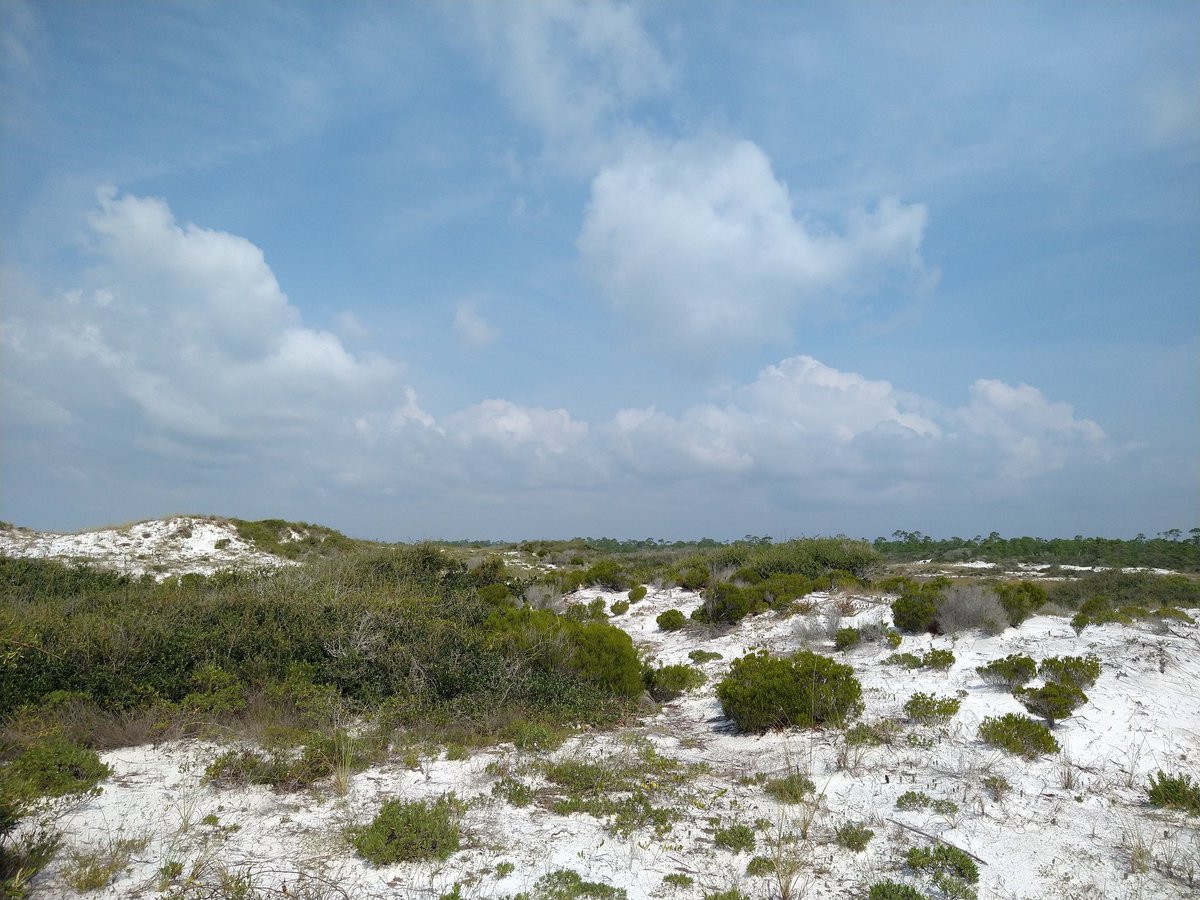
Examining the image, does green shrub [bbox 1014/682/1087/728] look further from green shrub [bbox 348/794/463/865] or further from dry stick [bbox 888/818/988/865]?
green shrub [bbox 348/794/463/865]

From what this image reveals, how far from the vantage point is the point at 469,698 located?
8078 mm

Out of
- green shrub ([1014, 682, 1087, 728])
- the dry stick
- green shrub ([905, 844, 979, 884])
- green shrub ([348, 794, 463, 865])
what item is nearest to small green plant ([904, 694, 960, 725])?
green shrub ([1014, 682, 1087, 728])

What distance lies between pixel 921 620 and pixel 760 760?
217 inches

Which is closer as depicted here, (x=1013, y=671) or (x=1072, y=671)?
(x=1072, y=671)

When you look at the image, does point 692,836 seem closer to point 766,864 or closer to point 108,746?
point 766,864

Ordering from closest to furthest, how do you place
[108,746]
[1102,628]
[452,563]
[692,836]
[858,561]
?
[692,836] → [108,746] → [1102,628] → [452,563] → [858,561]

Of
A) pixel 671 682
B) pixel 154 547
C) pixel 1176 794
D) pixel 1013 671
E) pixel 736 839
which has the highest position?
pixel 154 547

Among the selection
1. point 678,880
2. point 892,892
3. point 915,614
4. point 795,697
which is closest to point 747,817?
point 678,880

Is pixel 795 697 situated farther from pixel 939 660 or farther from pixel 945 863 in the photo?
pixel 945 863

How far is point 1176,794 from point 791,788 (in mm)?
3034

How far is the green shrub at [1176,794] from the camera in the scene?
509 cm

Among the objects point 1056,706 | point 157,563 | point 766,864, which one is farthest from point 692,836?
point 157,563

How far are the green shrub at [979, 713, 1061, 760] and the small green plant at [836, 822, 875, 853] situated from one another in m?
2.26

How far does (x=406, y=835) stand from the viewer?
15.4 ft
